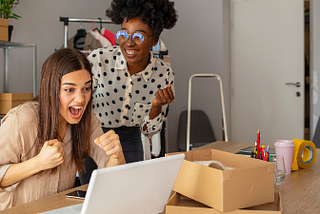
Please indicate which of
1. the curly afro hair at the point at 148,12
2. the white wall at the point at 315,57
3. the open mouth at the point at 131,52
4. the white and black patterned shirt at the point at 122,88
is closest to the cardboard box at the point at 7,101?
the white and black patterned shirt at the point at 122,88

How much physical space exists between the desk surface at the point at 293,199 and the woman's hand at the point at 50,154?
10cm

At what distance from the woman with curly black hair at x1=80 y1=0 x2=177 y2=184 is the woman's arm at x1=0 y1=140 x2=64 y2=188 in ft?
1.76

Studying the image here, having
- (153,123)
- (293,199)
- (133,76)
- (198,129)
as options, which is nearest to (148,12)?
(133,76)

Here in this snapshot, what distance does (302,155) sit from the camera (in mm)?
1265

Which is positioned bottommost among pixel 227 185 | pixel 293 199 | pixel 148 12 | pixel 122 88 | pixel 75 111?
pixel 293 199

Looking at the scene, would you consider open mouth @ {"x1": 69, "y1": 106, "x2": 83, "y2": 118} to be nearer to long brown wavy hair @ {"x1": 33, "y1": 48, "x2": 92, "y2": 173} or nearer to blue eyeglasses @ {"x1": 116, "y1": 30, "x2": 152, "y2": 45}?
long brown wavy hair @ {"x1": 33, "y1": 48, "x2": 92, "y2": 173}

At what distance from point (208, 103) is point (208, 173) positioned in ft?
9.84

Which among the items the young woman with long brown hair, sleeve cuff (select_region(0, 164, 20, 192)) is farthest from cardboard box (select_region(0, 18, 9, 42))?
sleeve cuff (select_region(0, 164, 20, 192))

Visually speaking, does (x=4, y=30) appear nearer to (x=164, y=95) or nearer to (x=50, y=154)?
(x=164, y=95)

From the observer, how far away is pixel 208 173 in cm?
69

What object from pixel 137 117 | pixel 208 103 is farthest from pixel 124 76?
pixel 208 103

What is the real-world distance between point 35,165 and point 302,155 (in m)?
1.05

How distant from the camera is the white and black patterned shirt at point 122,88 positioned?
5.36 ft

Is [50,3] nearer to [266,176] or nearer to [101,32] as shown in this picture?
[101,32]
